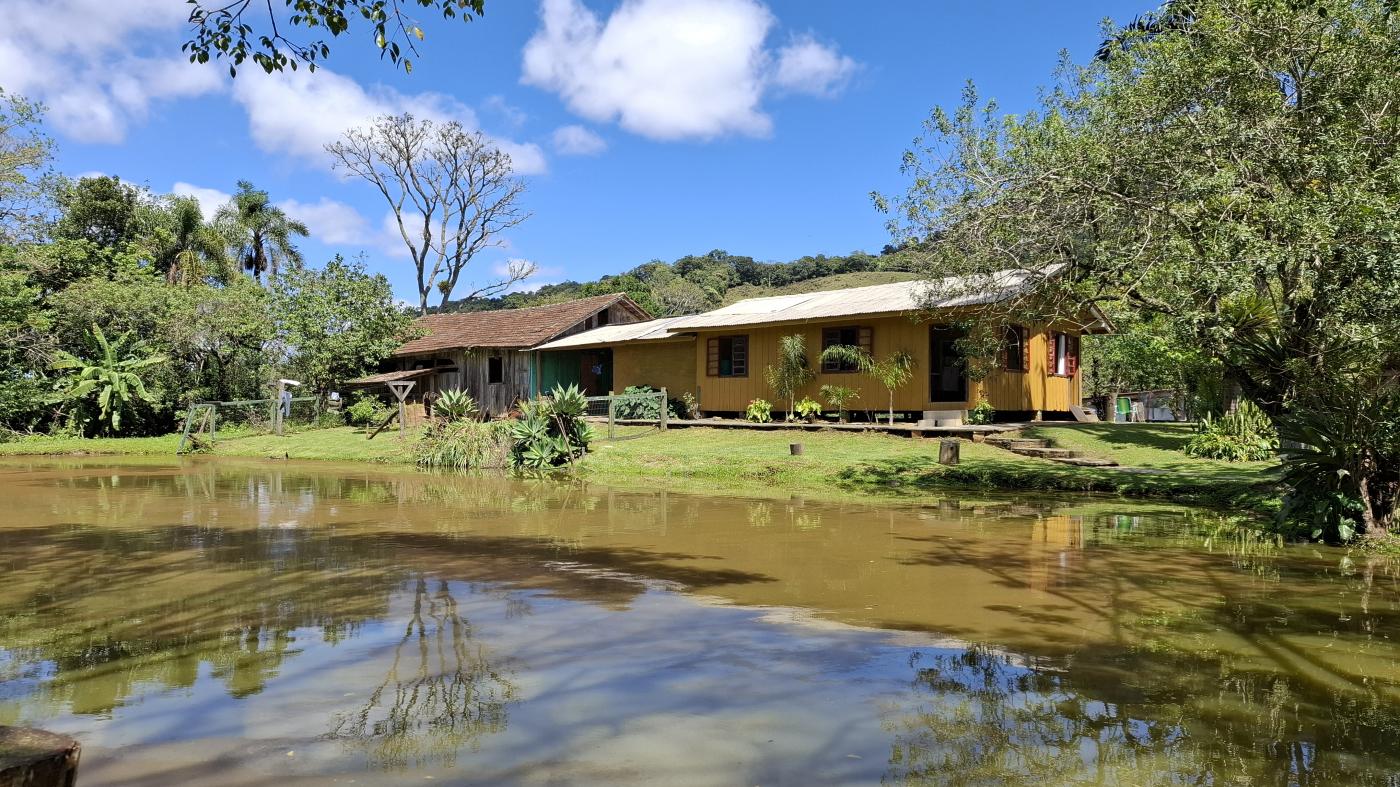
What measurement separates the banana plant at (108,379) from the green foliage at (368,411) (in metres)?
6.63

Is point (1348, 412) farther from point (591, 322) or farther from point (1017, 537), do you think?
point (591, 322)

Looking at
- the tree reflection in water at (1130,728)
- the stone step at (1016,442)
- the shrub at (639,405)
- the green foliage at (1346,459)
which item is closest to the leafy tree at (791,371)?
the shrub at (639,405)

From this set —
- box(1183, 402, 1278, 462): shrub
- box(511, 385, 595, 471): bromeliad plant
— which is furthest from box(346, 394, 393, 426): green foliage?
box(1183, 402, 1278, 462): shrub

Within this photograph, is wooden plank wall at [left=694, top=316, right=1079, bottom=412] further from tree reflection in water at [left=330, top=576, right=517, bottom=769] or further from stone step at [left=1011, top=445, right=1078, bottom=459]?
tree reflection in water at [left=330, top=576, right=517, bottom=769]

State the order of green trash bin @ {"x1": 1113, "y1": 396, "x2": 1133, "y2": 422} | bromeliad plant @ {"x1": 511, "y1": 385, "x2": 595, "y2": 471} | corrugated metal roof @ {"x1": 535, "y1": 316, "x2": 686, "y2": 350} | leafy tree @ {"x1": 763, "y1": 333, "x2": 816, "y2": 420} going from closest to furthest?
bromeliad plant @ {"x1": 511, "y1": 385, "x2": 595, "y2": 471} → leafy tree @ {"x1": 763, "y1": 333, "x2": 816, "y2": 420} → corrugated metal roof @ {"x1": 535, "y1": 316, "x2": 686, "y2": 350} → green trash bin @ {"x1": 1113, "y1": 396, "x2": 1133, "y2": 422}

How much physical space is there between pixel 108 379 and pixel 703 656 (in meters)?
30.7

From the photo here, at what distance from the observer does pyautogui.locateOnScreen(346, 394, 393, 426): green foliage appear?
92.8 feet

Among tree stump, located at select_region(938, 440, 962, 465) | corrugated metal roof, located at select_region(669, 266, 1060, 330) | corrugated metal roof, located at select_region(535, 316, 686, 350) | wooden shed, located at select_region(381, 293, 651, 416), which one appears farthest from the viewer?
wooden shed, located at select_region(381, 293, 651, 416)

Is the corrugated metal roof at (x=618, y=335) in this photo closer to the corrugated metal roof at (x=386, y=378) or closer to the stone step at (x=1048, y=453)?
the corrugated metal roof at (x=386, y=378)

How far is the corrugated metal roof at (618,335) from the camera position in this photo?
27.5m

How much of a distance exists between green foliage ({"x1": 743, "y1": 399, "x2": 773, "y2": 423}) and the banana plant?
796 inches

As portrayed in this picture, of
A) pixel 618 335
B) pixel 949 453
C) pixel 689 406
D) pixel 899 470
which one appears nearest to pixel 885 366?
pixel 949 453

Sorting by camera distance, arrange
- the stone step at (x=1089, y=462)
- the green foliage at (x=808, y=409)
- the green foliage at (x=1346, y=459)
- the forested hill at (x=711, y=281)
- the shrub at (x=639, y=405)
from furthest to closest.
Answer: the forested hill at (x=711, y=281) < the shrub at (x=639, y=405) < the green foliage at (x=808, y=409) < the stone step at (x=1089, y=462) < the green foliage at (x=1346, y=459)

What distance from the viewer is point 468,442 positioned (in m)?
21.0
